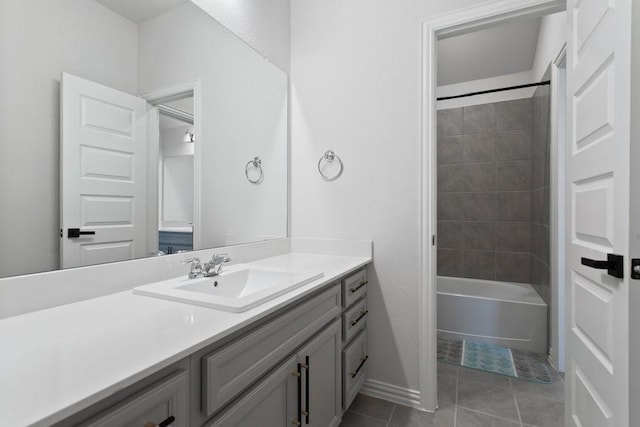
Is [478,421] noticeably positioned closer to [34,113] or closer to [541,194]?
[541,194]

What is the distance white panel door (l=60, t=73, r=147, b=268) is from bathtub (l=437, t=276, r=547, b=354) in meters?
2.41

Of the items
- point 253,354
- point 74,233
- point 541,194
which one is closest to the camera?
point 253,354

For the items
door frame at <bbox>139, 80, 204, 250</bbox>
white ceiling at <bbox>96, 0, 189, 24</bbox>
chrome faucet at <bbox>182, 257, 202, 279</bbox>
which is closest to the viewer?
white ceiling at <bbox>96, 0, 189, 24</bbox>

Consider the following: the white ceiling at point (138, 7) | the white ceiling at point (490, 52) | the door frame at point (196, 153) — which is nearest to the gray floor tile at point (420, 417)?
the door frame at point (196, 153)

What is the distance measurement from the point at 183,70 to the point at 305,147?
89 cm

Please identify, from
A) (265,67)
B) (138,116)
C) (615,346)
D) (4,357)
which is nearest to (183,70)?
(138,116)

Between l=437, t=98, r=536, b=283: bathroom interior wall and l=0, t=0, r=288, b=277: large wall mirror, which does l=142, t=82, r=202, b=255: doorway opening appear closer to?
l=0, t=0, r=288, b=277: large wall mirror

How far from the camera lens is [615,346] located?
3.26 feet

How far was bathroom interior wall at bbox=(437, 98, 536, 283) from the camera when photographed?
3133 mm

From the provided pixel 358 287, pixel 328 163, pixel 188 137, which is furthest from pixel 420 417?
pixel 188 137

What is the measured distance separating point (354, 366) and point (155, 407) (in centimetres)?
122

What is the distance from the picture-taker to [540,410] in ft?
5.82

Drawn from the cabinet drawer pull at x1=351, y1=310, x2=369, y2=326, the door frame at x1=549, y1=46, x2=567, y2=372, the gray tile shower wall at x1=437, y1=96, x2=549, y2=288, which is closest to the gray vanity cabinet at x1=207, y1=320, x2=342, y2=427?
the cabinet drawer pull at x1=351, y1=310, x2=369, y2=326

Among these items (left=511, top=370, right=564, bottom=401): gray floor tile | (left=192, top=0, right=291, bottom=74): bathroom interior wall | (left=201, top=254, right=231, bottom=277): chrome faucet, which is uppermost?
(left=192, top=0, right=291, bottom=74): bathroom interior wall
